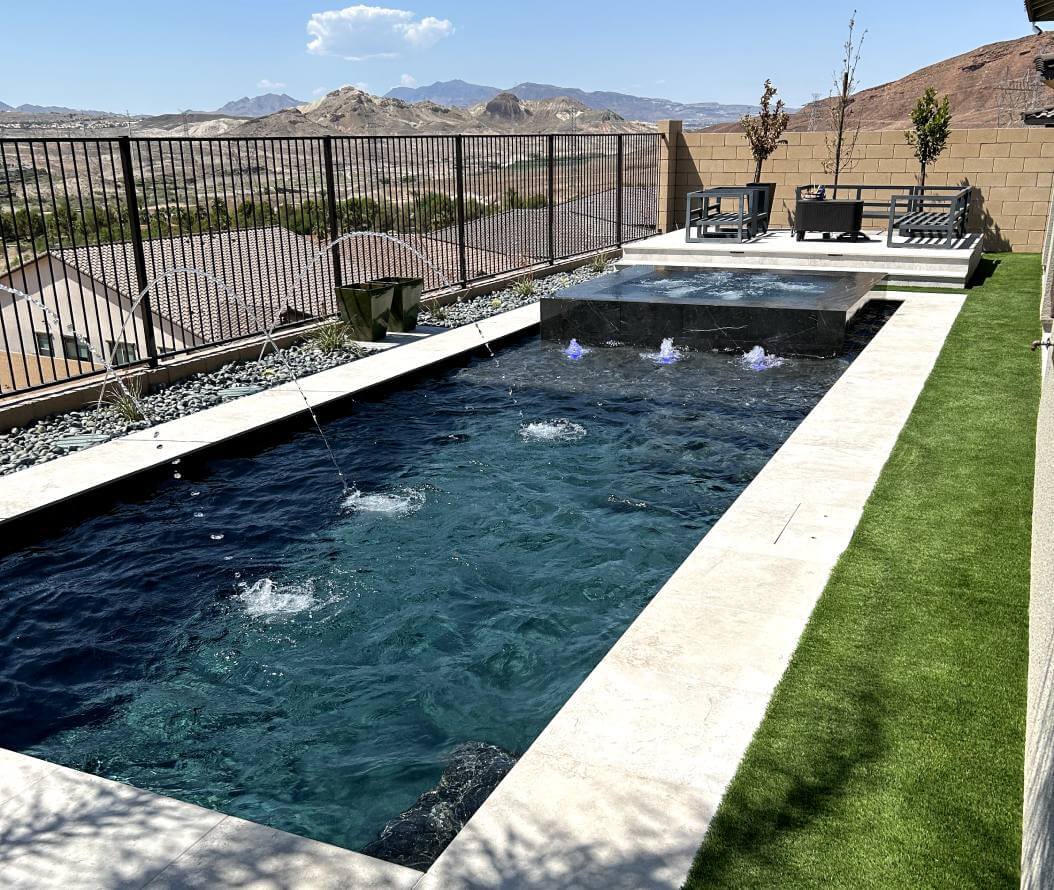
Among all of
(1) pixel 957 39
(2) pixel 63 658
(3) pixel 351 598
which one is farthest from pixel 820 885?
(1) pixel 957 39

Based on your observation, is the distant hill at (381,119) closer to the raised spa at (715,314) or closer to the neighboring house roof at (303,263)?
the neighboring house roof at (303,263)

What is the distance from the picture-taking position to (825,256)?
51.5 feet

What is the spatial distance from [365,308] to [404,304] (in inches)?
26.9

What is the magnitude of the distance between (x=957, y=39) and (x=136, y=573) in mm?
124845

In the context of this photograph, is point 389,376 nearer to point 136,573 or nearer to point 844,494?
point 136,573

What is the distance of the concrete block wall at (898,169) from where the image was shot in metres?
17.7

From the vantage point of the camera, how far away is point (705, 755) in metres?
3.35

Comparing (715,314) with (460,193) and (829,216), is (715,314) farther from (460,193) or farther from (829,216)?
(829,216)

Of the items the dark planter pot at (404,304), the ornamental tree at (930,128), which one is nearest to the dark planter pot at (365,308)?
the dark planter pot at (404,304)

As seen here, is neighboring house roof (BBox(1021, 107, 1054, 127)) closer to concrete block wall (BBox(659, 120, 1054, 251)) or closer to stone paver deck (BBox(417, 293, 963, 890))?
stone paver deck (BBox(417, 293, 963, 890))

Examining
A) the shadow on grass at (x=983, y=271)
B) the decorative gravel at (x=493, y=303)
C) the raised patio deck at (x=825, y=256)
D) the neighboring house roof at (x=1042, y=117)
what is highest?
the neighboring house roof at (x=1042, y=117)

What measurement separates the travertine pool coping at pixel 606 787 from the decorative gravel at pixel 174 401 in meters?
4.62

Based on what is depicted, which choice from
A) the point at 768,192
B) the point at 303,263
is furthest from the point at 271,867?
the point at 303,263

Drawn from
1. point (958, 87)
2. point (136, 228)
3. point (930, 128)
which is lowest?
point (136, 228)
